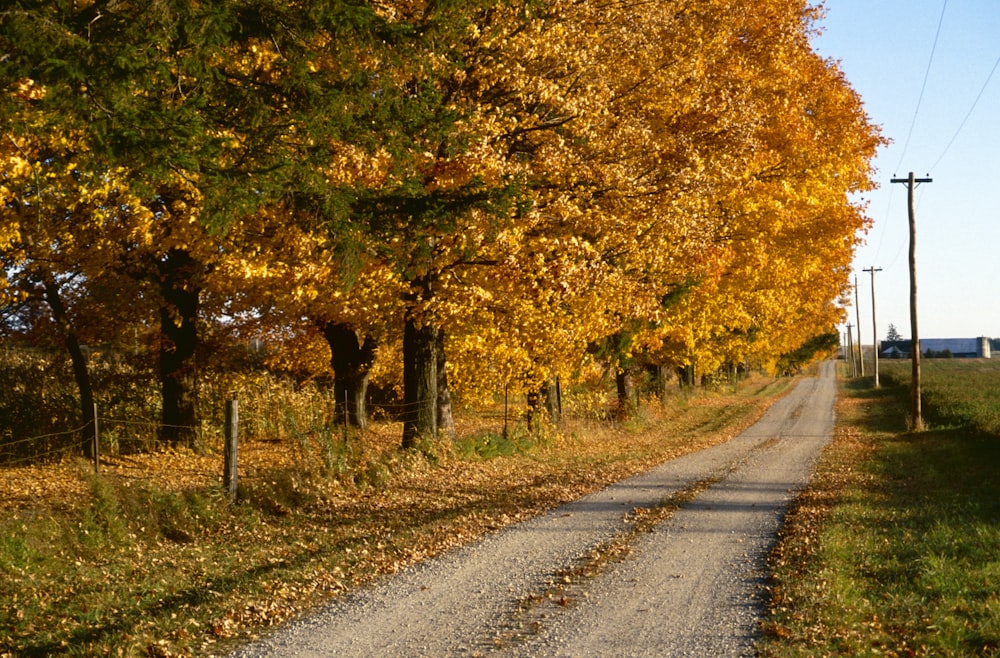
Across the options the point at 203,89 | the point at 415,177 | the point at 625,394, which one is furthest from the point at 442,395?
the point at 625,394

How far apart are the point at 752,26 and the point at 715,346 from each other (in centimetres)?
1815

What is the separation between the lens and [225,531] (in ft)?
37.3

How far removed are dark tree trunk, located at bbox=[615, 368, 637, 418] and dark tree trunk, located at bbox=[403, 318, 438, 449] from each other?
14388 millimetres

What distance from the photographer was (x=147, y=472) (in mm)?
17281

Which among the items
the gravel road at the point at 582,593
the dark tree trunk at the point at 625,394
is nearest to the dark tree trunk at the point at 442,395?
the gravel road at the point at 582,593

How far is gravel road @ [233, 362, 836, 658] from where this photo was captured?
677 cm

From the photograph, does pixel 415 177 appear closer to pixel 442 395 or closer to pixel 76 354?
pixel 442 395

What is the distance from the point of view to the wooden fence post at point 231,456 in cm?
1262

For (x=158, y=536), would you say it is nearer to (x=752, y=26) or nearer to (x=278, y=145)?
(x=278, y=145)

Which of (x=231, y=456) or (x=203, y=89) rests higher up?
(x=203, y=89)

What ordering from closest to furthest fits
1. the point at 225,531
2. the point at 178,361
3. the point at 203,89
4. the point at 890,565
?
1. the point at 890,565
2. the point at 203,89
3. the point at 225,531
4. the point at 178,361

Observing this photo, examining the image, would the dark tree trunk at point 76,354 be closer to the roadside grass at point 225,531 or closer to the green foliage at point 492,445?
the roadside grass at point 225,531

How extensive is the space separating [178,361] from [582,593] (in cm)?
1679

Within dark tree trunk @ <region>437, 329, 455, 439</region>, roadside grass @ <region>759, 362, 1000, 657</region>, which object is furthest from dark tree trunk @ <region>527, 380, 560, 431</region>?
roadside grass @ <region>759, 362, 1000, 657</region>
